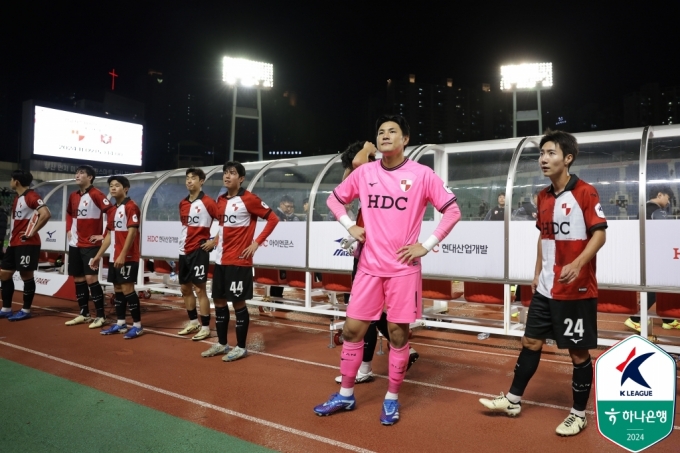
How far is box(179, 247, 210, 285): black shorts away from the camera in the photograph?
658 cm

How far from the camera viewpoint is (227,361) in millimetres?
5551

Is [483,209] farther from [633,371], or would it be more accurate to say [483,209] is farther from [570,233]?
[633,371]

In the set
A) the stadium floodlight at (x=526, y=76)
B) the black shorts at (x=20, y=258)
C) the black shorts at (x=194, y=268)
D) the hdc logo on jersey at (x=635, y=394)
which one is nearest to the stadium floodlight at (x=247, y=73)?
the stadium floodlight at (x=526, y=76)

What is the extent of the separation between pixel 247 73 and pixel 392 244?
68.9ft

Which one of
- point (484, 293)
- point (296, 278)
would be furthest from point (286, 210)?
point (484, 293)

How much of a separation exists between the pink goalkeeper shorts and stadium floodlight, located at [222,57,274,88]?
2053 cm

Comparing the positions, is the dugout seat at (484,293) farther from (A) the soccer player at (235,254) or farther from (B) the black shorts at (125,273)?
(B) the black shorts at (125,273)

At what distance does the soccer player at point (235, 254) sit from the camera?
5.67 m

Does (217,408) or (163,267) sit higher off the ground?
(163,267)

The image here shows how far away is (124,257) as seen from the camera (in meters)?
6.71

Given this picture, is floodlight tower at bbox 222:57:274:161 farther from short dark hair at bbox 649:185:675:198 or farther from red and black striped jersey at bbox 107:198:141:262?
short dark hair at bbox 649:185:675:198

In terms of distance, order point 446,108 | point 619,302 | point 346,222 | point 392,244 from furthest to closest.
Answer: point 446,108 → point 619,302 → point 346,222 → point 392,244

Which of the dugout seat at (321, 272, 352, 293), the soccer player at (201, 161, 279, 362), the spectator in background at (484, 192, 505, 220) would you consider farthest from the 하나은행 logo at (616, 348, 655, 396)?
the dugout seat at (321, 272, 352, 293)

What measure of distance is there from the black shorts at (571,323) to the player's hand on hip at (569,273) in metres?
0.25
